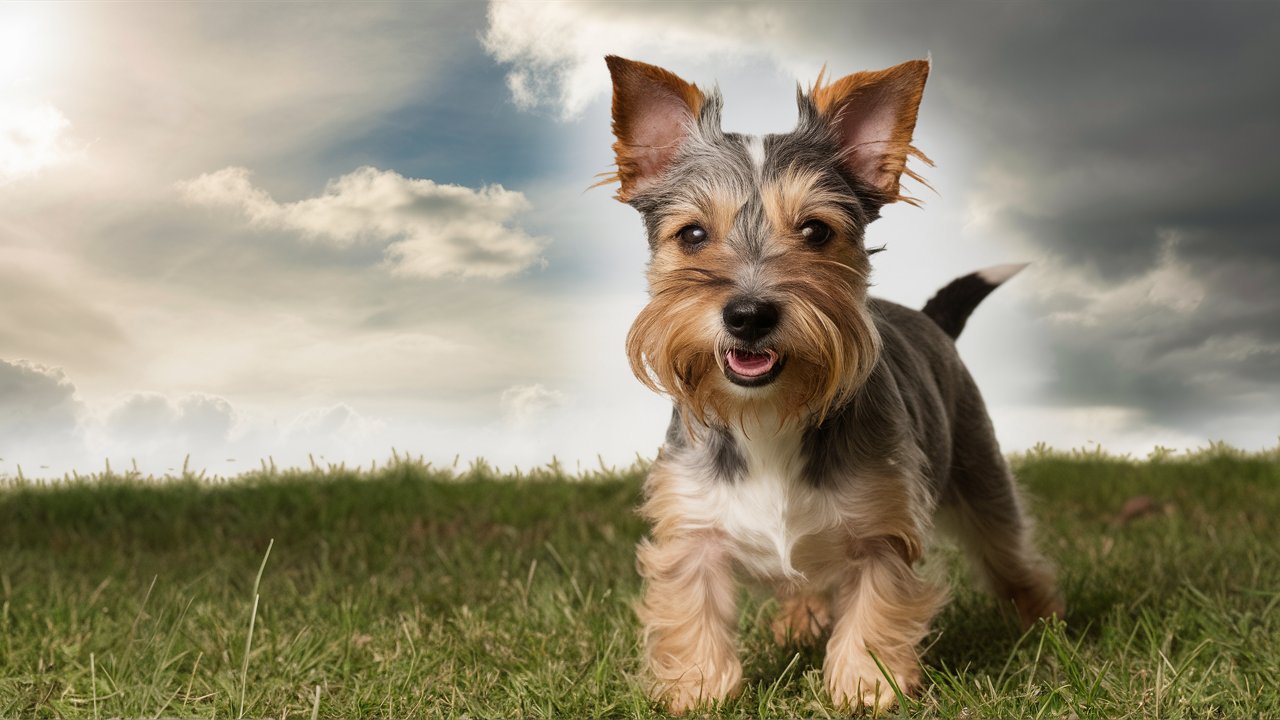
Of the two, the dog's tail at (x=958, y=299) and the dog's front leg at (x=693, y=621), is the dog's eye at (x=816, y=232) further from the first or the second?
the dog's tail at (x=958, y=299)

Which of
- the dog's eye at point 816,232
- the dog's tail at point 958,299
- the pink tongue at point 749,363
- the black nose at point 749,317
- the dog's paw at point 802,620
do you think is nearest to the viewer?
the black nose at point 749,317

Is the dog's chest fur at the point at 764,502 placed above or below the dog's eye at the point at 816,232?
below

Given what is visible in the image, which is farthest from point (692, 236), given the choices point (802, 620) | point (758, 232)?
point (802, 620)

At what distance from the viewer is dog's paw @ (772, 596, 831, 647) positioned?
4.61 meters

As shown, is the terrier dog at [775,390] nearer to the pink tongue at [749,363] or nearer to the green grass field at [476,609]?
the pink tongue at [749,363]

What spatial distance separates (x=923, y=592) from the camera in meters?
3.88

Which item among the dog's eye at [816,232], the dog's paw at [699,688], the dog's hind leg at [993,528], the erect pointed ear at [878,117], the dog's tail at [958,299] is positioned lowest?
the dog's paw at [699,688]

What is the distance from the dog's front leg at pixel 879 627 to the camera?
148 inches

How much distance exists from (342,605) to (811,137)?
2.83 m

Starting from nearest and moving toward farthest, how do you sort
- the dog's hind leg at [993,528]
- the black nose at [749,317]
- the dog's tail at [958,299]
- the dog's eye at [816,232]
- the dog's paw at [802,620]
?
the black nose at [749,317]
the dog's eye at [816,232]
the dog's paw at [802,620]
the dog's hind leg at [993,528]
the dog's tail at [958,299]

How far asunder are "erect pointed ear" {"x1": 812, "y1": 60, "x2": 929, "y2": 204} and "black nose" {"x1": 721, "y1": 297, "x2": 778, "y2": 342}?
95 cm

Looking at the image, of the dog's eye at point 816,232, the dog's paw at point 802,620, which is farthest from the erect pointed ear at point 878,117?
the dog's paw at point 802,620

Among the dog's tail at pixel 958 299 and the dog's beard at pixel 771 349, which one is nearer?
the dog's beard at pixel 771 349

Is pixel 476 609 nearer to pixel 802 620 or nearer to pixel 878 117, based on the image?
pixel 802 620
